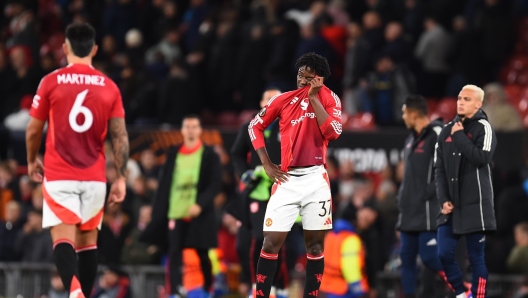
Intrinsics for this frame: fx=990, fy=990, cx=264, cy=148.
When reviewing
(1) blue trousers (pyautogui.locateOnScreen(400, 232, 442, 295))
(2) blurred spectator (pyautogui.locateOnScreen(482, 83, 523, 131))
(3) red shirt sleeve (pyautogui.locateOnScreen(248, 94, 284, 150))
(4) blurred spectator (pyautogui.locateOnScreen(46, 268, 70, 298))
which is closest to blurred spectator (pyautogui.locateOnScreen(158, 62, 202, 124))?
(4) blurred spectator (pyautogui.locateOnScreen(46, 268, 70, 298))

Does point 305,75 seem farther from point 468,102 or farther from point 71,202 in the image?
point 71,202

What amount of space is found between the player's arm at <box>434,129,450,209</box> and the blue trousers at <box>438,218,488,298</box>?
235mm

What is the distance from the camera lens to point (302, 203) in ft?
28.5

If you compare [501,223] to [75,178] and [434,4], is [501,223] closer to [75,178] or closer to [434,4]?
[434,4]

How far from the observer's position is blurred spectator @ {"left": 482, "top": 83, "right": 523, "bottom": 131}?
50.1 feet

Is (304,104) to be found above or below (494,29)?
below

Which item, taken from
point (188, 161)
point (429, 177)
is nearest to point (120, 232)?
point (188, 161)

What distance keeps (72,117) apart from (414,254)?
14.0 feet

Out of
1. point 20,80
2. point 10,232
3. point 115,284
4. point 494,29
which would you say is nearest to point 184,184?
point 115,284

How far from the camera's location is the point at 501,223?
13969mm

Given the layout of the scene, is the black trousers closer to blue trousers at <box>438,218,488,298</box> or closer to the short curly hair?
blue trousers at <box>438,218,488,298</box>

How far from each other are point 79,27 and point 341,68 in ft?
35.3

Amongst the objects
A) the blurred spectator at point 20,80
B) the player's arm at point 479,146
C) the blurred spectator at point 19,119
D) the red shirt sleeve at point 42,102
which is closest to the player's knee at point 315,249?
the player's arm at point 479,146

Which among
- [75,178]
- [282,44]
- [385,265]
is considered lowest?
[385,265]
